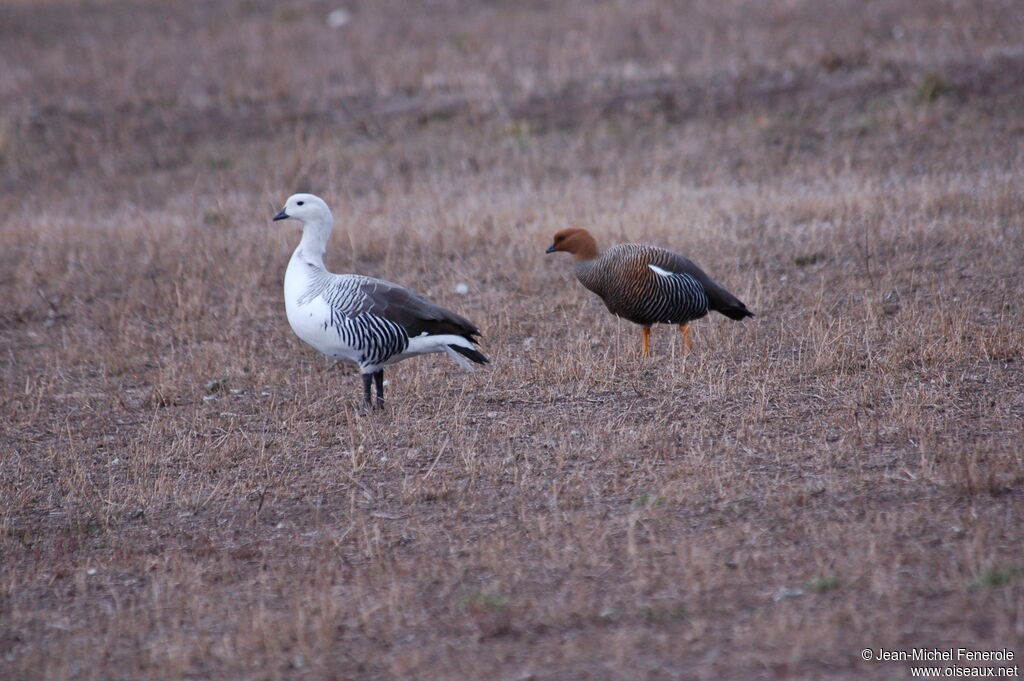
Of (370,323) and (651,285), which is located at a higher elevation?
(651,285)

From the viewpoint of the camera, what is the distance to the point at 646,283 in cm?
866

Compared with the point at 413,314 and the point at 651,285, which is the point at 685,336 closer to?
the point at 651,285

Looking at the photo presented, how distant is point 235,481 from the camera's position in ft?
22.9

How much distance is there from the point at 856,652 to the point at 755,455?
2408 millimetres

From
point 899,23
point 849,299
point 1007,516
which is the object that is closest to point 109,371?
point 849,299

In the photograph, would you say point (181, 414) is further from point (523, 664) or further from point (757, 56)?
point (757, 56)

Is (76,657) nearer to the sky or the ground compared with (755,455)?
nearer to the ground

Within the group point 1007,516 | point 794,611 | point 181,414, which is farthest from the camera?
point 181,414

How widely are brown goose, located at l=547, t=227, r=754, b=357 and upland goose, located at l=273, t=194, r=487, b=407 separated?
1436mm

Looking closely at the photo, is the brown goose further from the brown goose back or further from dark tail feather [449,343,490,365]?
dark tail feather [449,343,490,365]

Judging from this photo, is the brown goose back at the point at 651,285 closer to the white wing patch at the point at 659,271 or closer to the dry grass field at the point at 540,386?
the white wing patch at the point at 659,271

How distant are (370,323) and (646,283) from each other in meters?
2.33

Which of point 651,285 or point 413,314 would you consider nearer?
point 413,314

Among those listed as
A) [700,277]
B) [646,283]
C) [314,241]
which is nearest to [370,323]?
[314,241]
